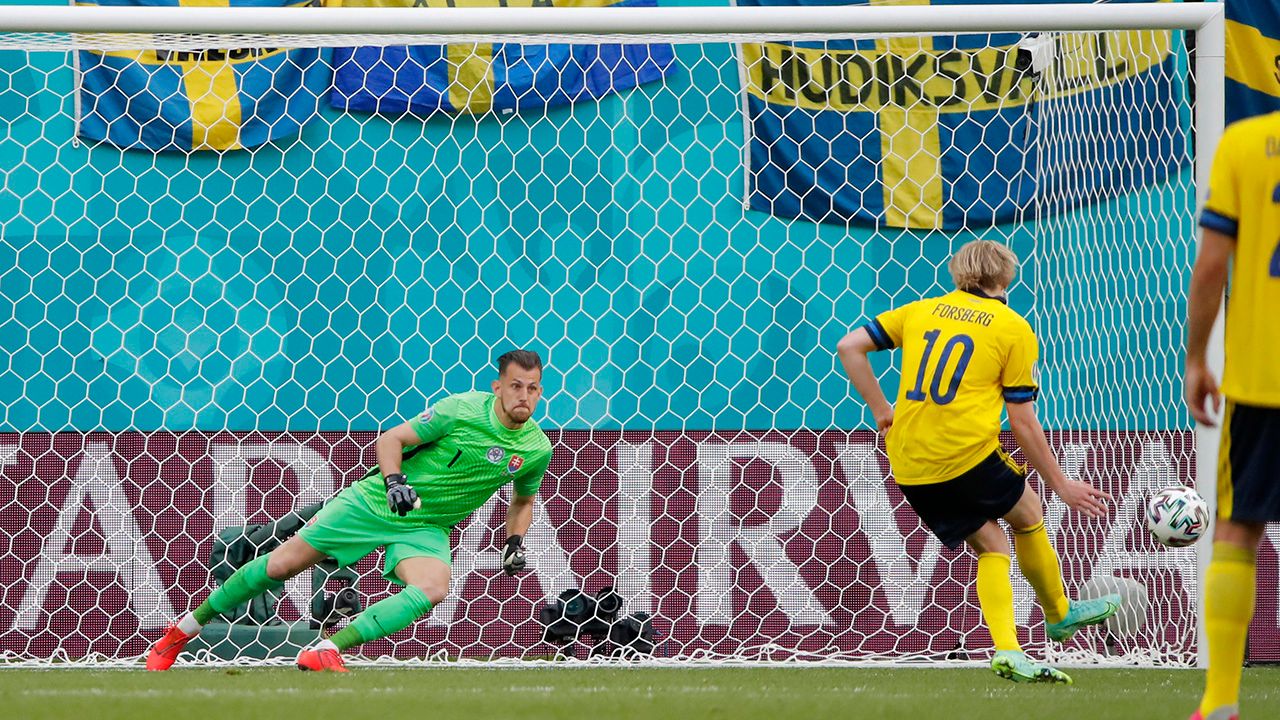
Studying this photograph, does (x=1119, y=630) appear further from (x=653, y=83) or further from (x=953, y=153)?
(x=653, y=83)

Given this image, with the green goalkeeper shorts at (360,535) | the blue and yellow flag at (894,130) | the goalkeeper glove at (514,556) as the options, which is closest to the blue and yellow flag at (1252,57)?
the blue and yellow flag at (894,130)

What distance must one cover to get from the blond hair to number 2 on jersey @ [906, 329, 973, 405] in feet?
0.64

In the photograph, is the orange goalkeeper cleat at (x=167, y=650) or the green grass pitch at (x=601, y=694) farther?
the orange goalkeeper cleat at (x=167, y=650)

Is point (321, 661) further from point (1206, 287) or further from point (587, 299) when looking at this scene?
point (1206, 287)

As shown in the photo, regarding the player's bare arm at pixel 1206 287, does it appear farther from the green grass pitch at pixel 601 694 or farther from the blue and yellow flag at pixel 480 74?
the blue and yellow flag at pixel 480 74

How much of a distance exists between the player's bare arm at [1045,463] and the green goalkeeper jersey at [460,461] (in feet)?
5.80

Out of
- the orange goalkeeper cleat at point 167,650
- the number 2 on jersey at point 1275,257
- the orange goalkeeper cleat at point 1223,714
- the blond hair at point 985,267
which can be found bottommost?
the orange goalkeeper cleat at point 167,650

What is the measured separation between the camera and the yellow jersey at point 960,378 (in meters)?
4.62

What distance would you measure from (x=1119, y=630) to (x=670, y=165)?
121 inches

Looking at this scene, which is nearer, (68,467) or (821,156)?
(68,467)

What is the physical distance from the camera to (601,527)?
263 inches

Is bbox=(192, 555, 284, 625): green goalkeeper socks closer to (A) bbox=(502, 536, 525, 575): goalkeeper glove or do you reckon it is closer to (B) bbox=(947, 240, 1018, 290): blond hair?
(A) bbox=(502, 536, 525, 575): goalkeeper glove

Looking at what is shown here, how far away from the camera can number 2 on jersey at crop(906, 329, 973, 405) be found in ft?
15.2

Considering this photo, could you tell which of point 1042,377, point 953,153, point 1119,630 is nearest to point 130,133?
point 953,153
